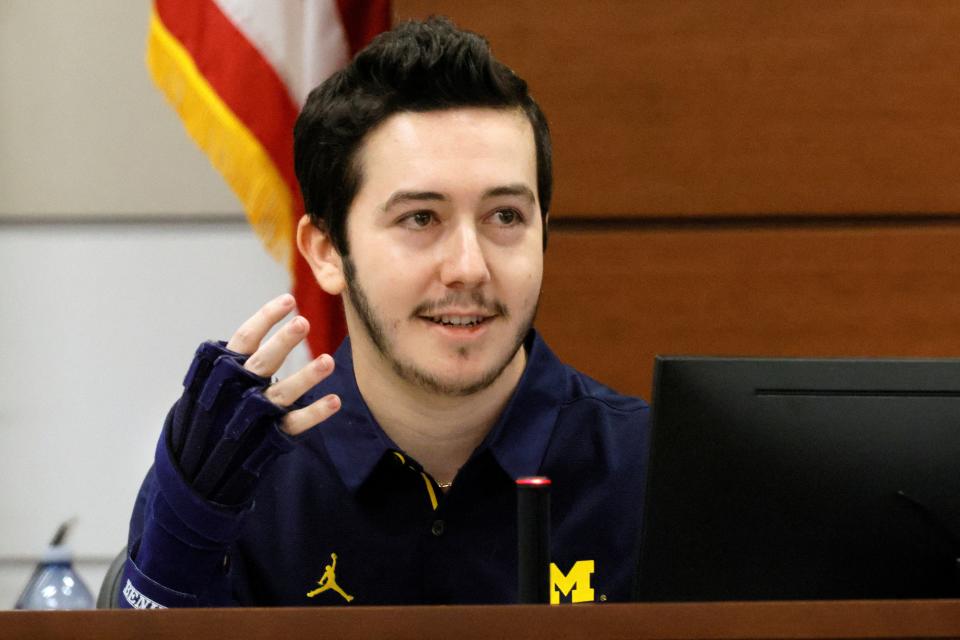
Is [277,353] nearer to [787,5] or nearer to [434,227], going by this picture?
[434,227]

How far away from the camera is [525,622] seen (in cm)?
81

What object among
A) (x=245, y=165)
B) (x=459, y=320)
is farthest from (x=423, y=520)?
(x=245, y=165)

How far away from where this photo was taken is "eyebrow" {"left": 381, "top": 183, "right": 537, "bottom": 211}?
142 centimetres

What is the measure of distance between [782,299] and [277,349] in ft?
3.88

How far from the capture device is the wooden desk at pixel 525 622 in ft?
2.66

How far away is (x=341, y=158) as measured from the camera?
154cm

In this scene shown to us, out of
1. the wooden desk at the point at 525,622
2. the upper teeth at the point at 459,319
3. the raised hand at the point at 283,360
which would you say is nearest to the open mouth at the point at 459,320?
the upper teeth at the point at 459,319

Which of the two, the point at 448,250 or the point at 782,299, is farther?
the point at 782,299

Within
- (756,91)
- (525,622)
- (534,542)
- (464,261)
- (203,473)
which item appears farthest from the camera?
(756,91)

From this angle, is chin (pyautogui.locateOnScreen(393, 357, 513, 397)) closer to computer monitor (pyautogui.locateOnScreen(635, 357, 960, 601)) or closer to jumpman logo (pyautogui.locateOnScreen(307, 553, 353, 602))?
jumpman logo (pyautogui.locateOnScreen(307, 553, 353, 602))

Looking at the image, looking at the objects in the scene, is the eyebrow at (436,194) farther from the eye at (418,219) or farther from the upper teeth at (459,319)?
the upper teeth at (459,319)

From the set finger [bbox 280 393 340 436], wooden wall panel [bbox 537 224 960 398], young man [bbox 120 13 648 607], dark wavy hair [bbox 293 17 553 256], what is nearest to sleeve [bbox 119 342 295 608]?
finger [bbox 280 393 340 436]

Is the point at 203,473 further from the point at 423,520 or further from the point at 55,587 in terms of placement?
the point at 55,587

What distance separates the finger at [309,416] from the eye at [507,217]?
15.3 inches
